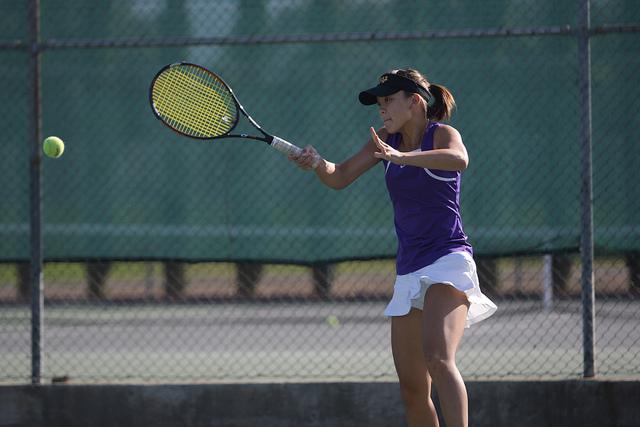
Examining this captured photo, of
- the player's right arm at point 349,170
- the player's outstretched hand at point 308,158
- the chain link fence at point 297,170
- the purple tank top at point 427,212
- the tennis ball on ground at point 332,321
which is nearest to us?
the purple tank top at point 427,212

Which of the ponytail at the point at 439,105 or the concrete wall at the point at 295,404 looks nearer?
the ponytail at the point at 439,105

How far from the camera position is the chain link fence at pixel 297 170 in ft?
17.6

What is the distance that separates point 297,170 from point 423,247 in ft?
10.1

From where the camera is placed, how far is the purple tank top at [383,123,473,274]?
3.63m

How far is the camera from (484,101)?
19.6 ft

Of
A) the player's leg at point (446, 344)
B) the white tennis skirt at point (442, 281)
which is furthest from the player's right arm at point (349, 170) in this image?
the player's leg at point (446, 344)

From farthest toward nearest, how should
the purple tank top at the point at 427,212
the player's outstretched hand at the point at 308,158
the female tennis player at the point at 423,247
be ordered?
the player's outstretched hand at the point at 308,158, the purple tank top at the point at 427,212, the female tennis player at the point at 423,247

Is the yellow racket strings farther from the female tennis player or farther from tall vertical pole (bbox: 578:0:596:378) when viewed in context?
tall vertical pole (bbox: 578:0:596:378)

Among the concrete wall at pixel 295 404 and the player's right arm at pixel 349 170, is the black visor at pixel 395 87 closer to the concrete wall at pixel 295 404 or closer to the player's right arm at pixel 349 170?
the player's right arm at pixel 349 170

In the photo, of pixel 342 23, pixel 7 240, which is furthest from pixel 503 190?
pixel 7 240

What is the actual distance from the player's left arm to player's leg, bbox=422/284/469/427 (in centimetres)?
49

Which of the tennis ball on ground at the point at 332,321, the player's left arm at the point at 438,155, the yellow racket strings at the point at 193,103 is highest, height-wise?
the yellow racket strings at the point at 193,103

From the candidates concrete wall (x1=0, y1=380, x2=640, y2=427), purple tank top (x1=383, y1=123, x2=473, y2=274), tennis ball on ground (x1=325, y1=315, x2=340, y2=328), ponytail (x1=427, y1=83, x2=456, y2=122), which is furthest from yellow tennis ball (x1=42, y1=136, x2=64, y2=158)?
tennis ball on ground (x1=325, y1=315, x2=340, y2=328)

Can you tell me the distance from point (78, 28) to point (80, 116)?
739mm
